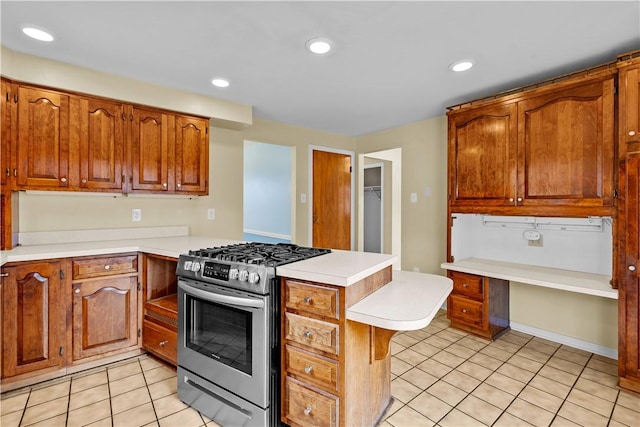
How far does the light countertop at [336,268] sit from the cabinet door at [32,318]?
1729 mm

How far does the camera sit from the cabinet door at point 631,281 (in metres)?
2.01

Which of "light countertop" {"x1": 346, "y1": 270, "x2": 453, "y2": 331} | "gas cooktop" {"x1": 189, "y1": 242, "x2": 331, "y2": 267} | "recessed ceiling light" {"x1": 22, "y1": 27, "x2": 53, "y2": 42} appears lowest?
"light countertop" {"x1": 346, "y1": 270, "x2": 453, "y2": 331}

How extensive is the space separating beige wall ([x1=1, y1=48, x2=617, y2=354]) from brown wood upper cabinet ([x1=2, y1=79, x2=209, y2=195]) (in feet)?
0.45

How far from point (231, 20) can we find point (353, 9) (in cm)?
69

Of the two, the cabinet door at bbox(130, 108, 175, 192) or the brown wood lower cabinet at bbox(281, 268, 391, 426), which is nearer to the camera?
the brown wood lower cabinet at bbox(281, 268, 391, 426)

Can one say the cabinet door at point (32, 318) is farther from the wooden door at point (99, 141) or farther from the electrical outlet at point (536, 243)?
the electrical outlet at point (536, 243)

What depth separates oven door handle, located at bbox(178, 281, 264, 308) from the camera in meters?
1.64

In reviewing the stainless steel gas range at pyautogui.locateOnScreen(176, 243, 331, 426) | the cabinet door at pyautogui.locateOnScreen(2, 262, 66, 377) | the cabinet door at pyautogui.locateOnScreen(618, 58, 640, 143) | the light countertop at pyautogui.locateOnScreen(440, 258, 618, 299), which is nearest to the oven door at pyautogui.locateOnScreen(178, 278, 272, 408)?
the stainless steel gas range at pyautogui.locateOnScreen(176, 243, 331, 426)

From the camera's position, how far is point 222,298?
1.75 m

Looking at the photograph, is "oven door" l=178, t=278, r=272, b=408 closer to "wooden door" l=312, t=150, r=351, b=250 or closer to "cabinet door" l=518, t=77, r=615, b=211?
"cabinet door" l=518, t=77, r=615, b=211

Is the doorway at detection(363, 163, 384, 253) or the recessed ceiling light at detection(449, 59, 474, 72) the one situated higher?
the recessed ceiling light at detection(449, 59, 474, 72)

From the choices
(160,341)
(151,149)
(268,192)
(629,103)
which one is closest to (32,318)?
(160,341)

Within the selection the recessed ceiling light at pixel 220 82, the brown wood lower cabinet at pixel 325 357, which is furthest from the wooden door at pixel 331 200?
the brown wood lower cabinet at pixel 325 357

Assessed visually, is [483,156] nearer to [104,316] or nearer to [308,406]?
[308,406]
